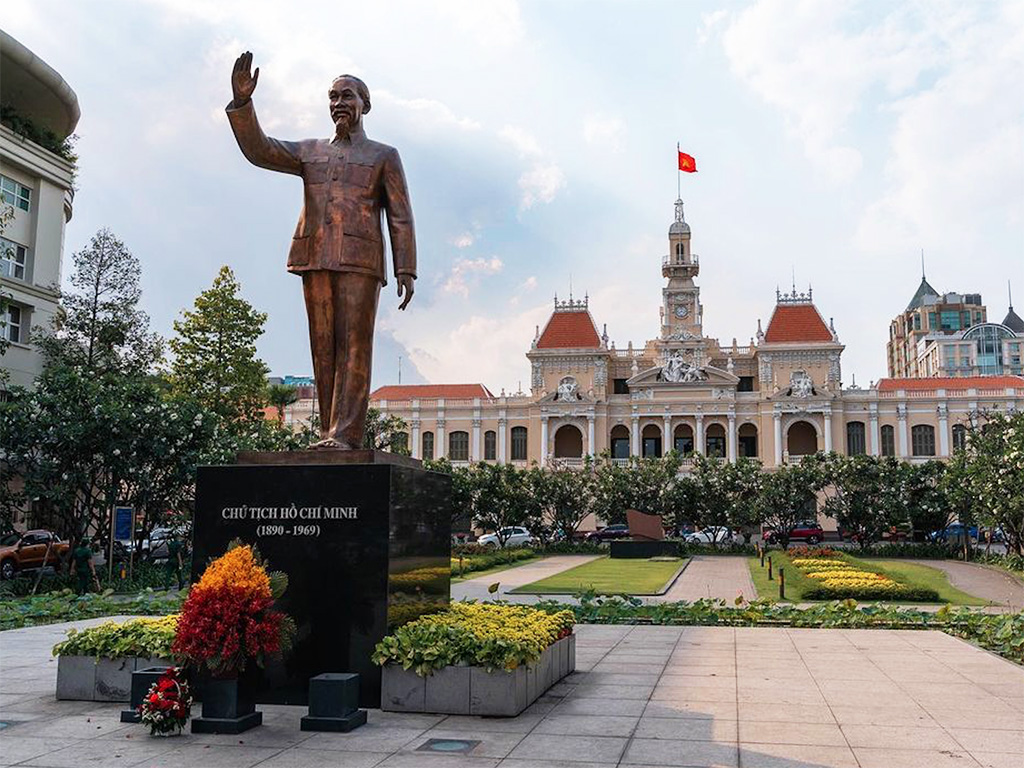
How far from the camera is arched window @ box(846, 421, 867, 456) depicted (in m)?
66.8

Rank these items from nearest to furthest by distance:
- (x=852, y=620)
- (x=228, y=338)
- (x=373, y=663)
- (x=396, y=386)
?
1. (x=373, y=663)
2. (x=852, y=620)
3. (x=228, y=338)
4. (x=396, y=386)

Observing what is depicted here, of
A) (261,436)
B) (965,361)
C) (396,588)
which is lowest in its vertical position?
(396,588)

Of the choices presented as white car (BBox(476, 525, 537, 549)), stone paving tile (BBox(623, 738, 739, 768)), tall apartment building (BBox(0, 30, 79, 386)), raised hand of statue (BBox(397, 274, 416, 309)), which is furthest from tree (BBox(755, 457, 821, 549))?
stone paving tile (BBox(623, 738, 739, 768))

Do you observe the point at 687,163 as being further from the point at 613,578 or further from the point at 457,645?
the point at 457,645

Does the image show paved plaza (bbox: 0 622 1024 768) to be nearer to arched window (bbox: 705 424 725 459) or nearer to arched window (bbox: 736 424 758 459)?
arched window (bbox: 705 424 725 459)

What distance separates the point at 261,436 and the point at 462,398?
140 ft

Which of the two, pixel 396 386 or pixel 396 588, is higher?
pixel 396 386

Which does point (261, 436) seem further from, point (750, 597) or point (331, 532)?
point (331, 532)

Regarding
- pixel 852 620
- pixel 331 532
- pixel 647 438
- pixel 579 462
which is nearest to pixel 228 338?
pixel 852 620

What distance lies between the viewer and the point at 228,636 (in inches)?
258

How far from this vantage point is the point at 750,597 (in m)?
21.1

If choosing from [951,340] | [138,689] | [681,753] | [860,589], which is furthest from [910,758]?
[951,340]

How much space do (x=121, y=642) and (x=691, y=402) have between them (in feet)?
206

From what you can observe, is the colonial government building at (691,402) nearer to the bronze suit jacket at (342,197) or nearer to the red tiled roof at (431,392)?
the red tiled roof at (431,392)
